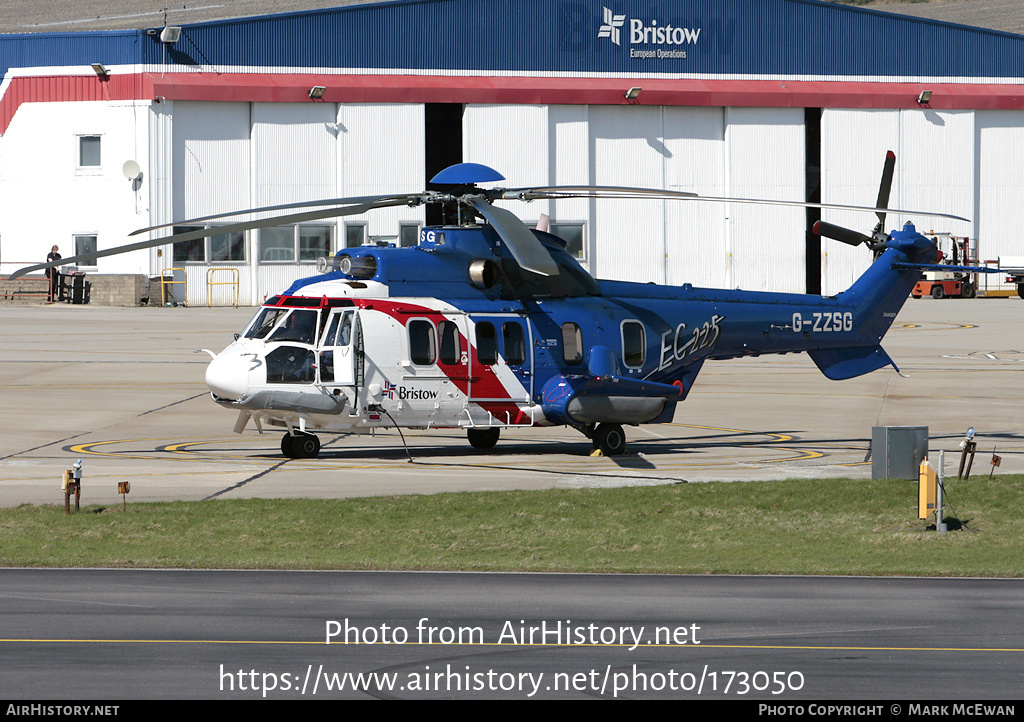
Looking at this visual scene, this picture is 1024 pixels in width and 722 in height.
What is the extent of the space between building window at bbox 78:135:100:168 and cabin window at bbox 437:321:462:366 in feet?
133

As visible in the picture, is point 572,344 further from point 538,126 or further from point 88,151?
point 88,151

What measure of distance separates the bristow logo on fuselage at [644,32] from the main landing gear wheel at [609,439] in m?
41.5

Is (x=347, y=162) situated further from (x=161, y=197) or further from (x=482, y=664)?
(x=482, y=664)

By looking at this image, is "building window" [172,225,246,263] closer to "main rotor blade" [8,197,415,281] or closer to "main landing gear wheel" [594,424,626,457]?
"main landing gear wheel" [594,424,626,457]

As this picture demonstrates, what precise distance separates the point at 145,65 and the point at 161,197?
18.8 feet

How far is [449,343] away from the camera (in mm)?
21266

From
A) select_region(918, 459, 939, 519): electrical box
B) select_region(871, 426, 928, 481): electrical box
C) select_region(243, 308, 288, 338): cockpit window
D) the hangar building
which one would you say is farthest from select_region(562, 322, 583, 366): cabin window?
the hangar building

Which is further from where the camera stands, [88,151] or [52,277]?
[88,151]

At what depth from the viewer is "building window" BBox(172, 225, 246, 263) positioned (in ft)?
189

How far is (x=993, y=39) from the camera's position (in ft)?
214

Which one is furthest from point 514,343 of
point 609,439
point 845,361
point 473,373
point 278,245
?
point 278,245

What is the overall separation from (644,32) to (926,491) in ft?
158

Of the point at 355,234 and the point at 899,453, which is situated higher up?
the point at 355,234

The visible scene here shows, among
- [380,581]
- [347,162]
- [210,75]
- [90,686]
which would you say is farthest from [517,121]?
[90,686]
